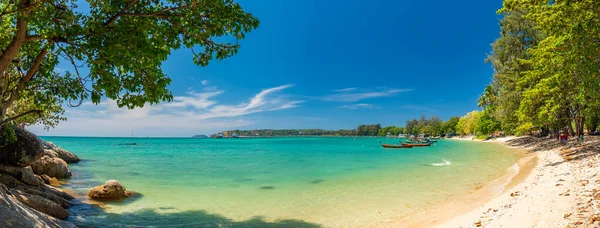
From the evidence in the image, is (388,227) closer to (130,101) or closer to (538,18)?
(130,101)

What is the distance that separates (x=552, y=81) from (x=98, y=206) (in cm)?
2371

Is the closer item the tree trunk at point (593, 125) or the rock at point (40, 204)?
the rock at point (40, 204)

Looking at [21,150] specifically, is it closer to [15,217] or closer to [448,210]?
[15,217]

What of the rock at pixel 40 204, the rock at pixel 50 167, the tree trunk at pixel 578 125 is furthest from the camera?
the tree trunk at pixel 578 125

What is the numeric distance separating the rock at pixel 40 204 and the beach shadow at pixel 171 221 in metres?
0.47

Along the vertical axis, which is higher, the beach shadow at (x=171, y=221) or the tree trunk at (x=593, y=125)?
the tree trunk at (x=593, y=125)

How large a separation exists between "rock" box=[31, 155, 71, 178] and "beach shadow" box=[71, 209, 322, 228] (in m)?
8.54

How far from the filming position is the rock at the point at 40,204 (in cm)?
779

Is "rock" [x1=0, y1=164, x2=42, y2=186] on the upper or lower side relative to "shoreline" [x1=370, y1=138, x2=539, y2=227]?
upper

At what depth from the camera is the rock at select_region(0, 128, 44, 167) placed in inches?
386

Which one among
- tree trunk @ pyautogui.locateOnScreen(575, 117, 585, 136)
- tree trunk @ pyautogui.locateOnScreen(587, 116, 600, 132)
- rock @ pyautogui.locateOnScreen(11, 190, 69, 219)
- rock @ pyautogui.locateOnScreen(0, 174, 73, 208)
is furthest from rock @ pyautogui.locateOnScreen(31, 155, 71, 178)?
tree trunk @ pyautogui.locateOnScreen(587, 116, 600, 132)

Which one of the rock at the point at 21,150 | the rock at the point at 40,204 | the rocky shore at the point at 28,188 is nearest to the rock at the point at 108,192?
the rocky shore at the point at 28,188

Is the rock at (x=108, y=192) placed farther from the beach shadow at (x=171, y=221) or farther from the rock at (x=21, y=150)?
the rock at (x=21, y=150)

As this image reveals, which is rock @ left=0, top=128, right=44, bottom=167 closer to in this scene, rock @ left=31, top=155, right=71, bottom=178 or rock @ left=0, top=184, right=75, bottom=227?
rock @ left=0, top=184, right=75, bottom=227
